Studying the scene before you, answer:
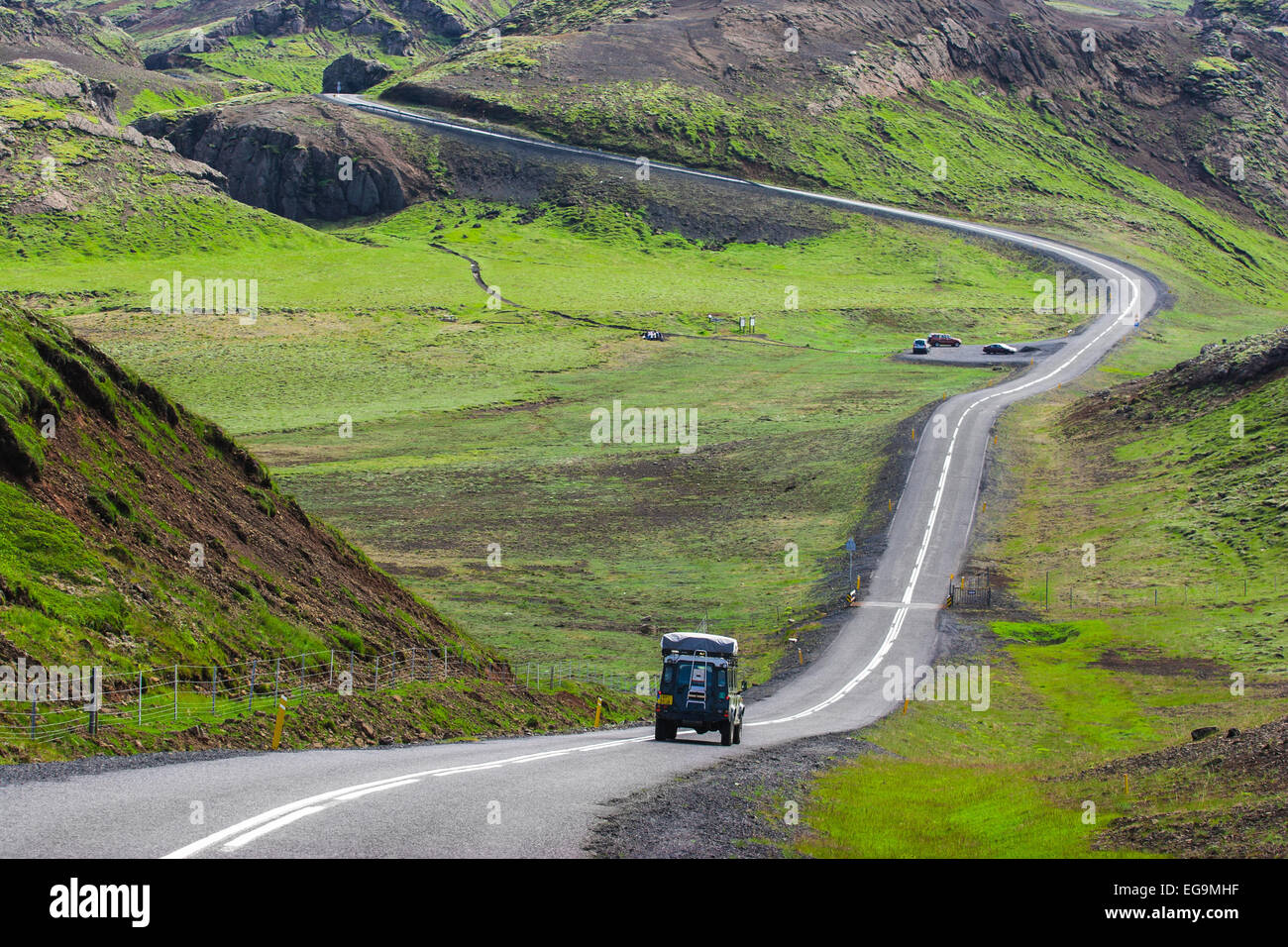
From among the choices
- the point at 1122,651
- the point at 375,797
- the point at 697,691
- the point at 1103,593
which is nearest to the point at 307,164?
the point at 1103,593

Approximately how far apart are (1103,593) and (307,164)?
6140 inches

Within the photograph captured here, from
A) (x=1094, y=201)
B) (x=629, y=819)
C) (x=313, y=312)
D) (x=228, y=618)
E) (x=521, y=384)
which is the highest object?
(x=1094, y=201)

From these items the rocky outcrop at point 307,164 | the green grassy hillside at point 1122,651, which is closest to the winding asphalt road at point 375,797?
the green grassy hillside at point 1122,651

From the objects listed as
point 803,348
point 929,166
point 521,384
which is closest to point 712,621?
point 521,384

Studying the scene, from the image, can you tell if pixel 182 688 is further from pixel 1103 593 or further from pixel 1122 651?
pixel 1103 593

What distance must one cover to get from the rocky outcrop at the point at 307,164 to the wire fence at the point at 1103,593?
464 feet

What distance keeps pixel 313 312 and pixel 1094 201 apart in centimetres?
12221

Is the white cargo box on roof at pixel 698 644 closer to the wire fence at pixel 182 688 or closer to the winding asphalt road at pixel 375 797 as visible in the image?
the winding asphalt road at pixel 375 797

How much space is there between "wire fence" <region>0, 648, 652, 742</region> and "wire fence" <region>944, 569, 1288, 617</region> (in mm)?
30515

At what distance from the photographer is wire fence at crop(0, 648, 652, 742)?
18156mm

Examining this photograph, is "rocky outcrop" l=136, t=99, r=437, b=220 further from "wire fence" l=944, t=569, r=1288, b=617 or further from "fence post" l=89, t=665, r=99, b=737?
"fence post" l=89, t=665, r=99, b=737

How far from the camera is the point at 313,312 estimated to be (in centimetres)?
12975

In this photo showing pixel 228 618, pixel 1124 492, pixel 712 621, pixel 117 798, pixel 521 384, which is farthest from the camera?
pixel 521 384
